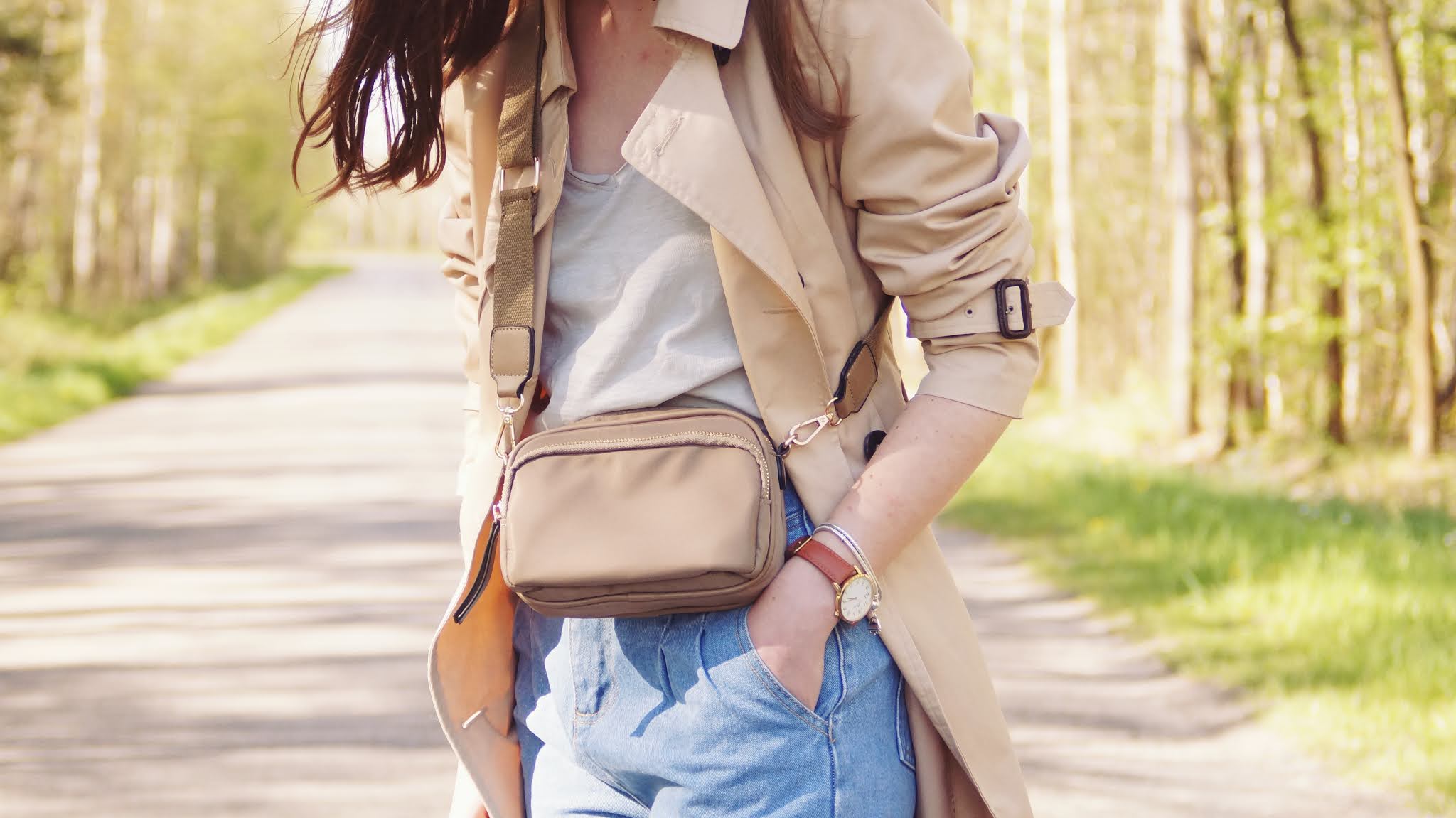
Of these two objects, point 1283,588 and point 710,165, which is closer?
point 710,165

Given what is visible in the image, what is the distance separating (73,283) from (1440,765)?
103 ft

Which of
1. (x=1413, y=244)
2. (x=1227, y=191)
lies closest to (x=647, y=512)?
(x=1413, y=244)

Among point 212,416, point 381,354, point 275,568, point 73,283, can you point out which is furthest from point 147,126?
point 275,568

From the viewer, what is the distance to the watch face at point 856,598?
1467mm

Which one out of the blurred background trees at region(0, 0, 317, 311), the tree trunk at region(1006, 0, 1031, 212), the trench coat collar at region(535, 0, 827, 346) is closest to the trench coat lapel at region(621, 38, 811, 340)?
the trench coat collar at region(535, 0, 827, 346)

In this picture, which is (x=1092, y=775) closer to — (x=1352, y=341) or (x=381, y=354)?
(x=1352, y=341)

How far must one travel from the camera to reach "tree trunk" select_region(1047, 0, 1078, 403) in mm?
15320

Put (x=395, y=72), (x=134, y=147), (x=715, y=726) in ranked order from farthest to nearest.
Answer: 1. (x=134, y=147)
2. (x=395, y=72)
3. (x=715, y=726)

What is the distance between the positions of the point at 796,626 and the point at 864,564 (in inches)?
3.8

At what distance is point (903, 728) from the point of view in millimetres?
1534

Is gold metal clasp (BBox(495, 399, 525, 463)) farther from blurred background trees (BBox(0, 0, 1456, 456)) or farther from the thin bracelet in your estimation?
blurred background trees (BBox(0, 0, 1456, 456))

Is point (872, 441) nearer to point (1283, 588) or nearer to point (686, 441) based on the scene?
point (686, 441)

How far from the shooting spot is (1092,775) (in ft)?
13.6

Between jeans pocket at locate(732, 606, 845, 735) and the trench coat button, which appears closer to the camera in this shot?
jeans pocket at locate(732, 606, 845, 735)
